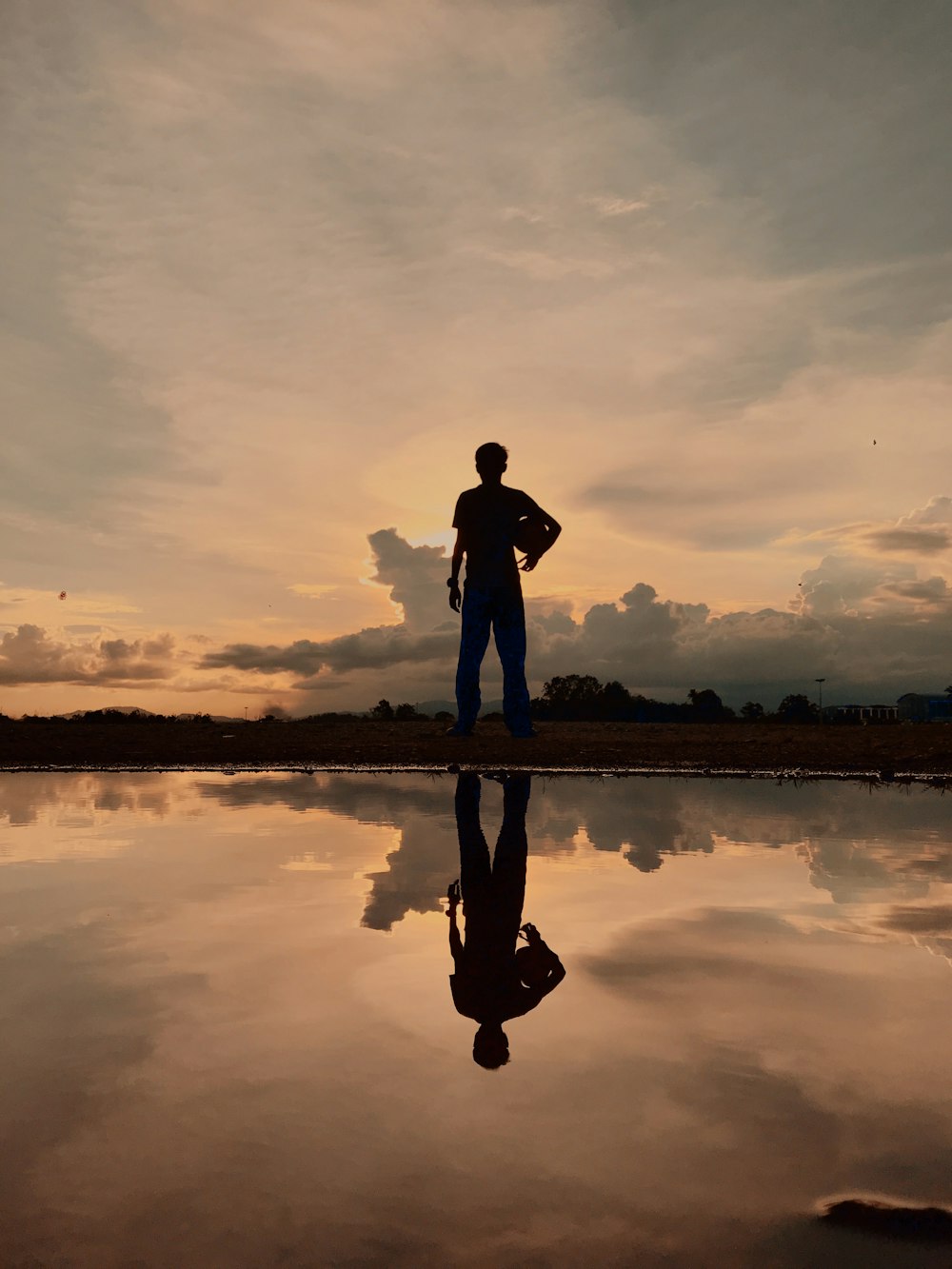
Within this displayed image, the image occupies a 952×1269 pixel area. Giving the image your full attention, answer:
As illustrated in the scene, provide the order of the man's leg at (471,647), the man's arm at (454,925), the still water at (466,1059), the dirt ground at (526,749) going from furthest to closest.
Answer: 1. the man's leg at (471,647)
2. the dirt ground at (526,749)
3. the man's arm at (454,925)
4. the still water at (466,1059)

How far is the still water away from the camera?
1.55 m

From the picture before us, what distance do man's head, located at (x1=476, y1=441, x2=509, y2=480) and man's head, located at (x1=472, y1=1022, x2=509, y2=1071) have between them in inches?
411

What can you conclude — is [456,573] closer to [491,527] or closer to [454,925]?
[491,527]

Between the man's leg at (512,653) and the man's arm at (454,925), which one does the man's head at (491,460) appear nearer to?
the man's leg at (512,653)

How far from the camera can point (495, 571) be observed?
12258mm

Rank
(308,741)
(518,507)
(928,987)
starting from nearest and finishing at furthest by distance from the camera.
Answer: (928,987) < (518,507) < (308,741)

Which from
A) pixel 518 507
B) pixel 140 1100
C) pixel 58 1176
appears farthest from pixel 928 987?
pixel 518 507

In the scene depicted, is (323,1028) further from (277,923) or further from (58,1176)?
(277,923)

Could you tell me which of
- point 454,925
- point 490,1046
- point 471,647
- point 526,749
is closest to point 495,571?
point 471,647

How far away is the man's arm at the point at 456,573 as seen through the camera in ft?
40.9

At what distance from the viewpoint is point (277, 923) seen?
3.56 m

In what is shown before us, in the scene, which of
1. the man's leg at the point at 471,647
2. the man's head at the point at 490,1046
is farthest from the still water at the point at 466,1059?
the man's leg at the point at 471,647

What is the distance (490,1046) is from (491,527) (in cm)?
1027

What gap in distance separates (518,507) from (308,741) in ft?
14.5
